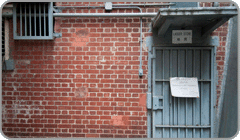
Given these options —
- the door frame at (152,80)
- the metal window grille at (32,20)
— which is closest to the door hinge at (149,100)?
the door frame at (152,80)

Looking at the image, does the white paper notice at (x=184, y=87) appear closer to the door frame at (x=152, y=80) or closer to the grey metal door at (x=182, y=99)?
the grey metal door at (x=182, y=99)

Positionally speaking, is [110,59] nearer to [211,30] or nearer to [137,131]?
[137,131]

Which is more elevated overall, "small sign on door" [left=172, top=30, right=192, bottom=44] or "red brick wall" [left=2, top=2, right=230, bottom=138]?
"small sign on door" [left=172, top=30, right=192, bottom=44]

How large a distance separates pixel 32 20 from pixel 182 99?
350 cm

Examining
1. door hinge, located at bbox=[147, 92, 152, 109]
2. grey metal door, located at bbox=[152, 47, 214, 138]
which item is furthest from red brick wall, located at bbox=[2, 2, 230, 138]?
grey metal door, located at bbox=[152, 47, 214, 138]

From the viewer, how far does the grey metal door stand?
301 cm

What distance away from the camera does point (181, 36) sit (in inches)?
117

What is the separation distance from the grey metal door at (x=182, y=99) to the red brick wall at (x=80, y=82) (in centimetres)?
24

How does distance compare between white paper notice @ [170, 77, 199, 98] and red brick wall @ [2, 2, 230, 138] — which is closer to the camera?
white paper notice @ [170, 77, 199, 98]

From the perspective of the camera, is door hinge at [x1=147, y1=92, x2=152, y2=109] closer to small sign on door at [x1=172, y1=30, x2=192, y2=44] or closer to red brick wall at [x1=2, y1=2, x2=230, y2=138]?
red brick wall at [x1=2, y1=2, x2=230, y2=138]

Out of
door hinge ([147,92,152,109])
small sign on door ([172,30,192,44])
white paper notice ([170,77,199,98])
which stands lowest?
door hinge ([147,92,152,109])

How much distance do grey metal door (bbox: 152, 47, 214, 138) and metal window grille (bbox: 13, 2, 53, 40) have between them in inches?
87.6

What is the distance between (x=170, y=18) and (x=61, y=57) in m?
2.20

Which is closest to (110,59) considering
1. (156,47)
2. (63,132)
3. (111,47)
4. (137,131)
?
(111,47)
